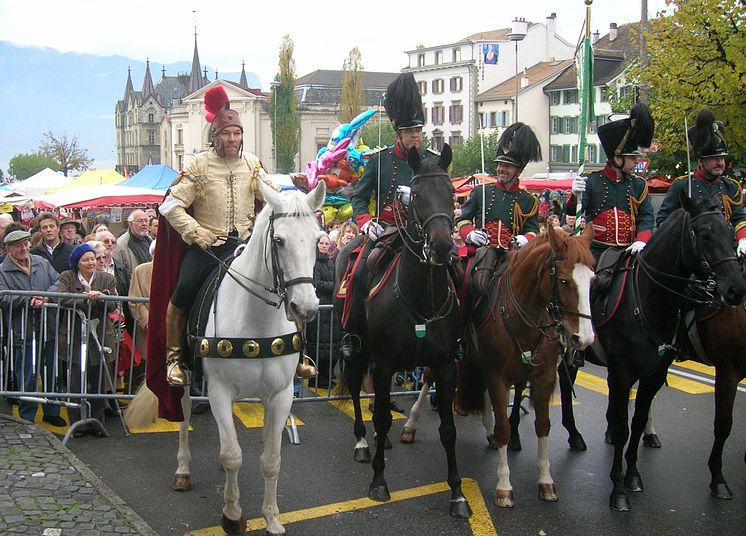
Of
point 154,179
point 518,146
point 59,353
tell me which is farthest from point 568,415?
point 154,179

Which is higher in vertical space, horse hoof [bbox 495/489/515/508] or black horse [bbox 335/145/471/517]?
black horse [bbox 335/145/471/517]

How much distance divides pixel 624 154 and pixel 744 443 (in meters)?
3.18

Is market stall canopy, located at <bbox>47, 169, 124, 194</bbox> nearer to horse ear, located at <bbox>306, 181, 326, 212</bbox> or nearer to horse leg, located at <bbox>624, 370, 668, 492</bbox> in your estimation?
horse leg, located at <bbox>624, 370, 668, 492</bbox>

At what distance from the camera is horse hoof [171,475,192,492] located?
6633 millimetres

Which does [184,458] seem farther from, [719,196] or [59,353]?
[719,196]

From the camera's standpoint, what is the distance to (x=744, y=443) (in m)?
8.20

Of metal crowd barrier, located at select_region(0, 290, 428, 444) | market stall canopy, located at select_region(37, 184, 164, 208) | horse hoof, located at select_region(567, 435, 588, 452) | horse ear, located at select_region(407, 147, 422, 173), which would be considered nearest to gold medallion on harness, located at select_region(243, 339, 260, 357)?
horse ear, located at select_region(407, 147, 422, 173)

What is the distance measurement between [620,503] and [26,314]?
5.79m

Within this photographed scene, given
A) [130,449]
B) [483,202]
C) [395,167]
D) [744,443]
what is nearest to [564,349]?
[483,202]

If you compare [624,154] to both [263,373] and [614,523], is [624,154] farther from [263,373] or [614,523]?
[263,373]

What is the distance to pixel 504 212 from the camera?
7.48m

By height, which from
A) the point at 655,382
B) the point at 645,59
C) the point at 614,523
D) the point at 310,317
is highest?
the point at 645,59

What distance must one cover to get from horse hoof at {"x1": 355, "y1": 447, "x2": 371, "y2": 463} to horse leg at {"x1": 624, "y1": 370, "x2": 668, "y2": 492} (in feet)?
7.59

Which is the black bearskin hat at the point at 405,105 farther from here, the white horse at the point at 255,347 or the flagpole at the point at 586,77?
the flagpole at the point at 586,77
